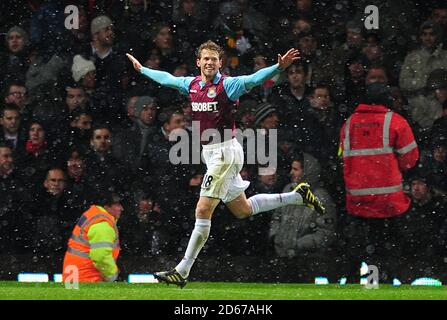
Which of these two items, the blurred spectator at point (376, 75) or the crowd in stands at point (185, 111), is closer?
the crowd in stands at point (185, 111)

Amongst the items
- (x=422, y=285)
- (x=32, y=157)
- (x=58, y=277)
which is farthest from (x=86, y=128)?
(x=422, y=285)

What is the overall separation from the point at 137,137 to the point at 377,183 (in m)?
2.73

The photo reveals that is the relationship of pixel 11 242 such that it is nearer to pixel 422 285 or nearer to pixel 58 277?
pixel 58 277

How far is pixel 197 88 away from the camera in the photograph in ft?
37.7

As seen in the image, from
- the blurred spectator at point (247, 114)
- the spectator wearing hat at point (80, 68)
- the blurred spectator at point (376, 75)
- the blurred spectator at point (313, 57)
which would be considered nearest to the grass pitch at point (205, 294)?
the blurred spectator at point (247, 114)

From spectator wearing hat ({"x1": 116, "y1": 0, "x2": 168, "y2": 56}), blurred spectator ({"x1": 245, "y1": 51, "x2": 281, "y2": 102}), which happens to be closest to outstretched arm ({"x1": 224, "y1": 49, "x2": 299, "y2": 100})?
blurred spectator ({"x1": 245, "y1": 51, "x2": 281, "y2": 102})

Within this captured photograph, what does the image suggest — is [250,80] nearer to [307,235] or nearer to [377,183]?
[377,183]

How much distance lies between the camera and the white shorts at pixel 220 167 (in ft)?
37.3

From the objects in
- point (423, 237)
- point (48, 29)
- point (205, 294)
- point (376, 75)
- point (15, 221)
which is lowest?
point (205, 294)

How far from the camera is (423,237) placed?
44.1 ft

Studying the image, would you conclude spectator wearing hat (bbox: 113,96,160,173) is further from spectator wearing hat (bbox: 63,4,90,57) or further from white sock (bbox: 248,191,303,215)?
white sock (bbox: 248,191,303,215)

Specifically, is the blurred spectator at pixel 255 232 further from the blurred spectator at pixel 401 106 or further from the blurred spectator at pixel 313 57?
the blurred spectator at pixel 401 106

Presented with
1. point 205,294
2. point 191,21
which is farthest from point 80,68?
point 205,294

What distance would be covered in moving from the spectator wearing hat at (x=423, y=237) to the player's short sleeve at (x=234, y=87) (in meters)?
2.86
